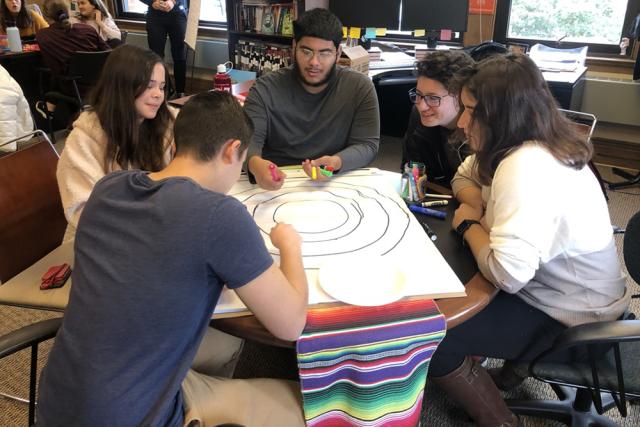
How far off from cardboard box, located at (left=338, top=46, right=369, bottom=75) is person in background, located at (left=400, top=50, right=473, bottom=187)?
4.19 ft

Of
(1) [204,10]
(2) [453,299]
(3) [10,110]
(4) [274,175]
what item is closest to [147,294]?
(2) [453,299]

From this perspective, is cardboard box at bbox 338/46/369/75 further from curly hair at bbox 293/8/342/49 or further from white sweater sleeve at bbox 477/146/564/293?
white sweater sleeve at bbox 477/146/564/293

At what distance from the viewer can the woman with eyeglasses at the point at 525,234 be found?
1086mm

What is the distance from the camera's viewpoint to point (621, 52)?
3590 millimetres

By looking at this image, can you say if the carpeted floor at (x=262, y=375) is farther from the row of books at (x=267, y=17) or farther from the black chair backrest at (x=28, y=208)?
the row of books at (x=267, y=17)

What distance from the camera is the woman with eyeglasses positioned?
42.8 inches

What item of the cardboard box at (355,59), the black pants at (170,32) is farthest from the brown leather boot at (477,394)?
the black pants at (170,32)

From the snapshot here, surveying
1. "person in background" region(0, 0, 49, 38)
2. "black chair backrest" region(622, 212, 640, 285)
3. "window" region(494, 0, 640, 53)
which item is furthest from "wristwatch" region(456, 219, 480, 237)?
"person in background" region(0, 0, 49, 38)

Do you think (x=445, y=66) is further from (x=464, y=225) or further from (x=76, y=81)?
(x=76, y=81)

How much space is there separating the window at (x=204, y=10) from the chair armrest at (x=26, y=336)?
4.83 meters

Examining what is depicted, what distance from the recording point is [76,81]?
3.87 m

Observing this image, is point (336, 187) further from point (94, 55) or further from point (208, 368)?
point (94, 55)

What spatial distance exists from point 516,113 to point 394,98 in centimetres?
274

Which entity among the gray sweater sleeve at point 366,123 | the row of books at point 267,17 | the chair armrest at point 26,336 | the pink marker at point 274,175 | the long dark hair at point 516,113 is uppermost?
the row of books at point 267,17
